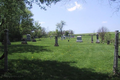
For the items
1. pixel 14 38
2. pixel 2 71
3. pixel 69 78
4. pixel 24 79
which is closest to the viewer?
pixel 24 79

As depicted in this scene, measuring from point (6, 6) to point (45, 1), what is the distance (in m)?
3.46

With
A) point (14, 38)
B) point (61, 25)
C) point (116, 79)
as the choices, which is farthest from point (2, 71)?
point (61, 25)

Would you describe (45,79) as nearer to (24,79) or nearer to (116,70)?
(24,79)

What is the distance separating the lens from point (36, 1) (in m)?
8.18

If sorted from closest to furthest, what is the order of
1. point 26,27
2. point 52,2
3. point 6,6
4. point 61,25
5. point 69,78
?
point 69,78 < point 52,2 < point 6,6 < point 26,27 < point 61,25

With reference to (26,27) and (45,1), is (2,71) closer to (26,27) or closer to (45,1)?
(45,1)

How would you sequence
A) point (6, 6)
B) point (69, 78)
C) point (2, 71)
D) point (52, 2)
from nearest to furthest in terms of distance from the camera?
point (69, 78)
point (2, 71)
point (52, 2)
point (6, 6)

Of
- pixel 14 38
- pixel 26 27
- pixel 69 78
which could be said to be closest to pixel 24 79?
pixel 69 78

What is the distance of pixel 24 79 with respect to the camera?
4484 mm

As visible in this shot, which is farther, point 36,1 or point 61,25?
point 61,25

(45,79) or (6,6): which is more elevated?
(6,6)

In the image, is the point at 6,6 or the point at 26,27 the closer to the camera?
the point at 6,6

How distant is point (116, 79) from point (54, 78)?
2491 mm

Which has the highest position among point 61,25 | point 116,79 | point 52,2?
point 61,25
